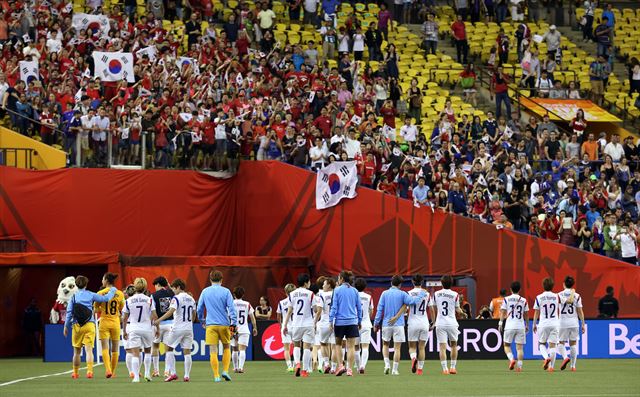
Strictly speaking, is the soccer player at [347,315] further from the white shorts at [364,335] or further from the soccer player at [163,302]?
the soccer player at [163,302]

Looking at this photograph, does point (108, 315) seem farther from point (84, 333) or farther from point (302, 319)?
point (302, 319)

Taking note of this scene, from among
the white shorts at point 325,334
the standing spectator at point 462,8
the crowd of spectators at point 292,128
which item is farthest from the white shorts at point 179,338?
the standing spectator at point 462,8

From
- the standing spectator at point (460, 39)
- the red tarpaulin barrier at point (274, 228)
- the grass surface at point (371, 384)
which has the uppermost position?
the standing spectator at point (460, 39)

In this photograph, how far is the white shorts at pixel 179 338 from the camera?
86.5ft

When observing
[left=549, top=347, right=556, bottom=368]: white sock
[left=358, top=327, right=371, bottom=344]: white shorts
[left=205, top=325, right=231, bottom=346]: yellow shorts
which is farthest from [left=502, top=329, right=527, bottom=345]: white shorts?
[left=205, top=325, right=231, bottom=346]: yellow shorts

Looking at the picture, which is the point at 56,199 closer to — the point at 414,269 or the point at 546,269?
the point at 414,269

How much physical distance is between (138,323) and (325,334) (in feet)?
12.9

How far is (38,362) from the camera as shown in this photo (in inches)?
1385

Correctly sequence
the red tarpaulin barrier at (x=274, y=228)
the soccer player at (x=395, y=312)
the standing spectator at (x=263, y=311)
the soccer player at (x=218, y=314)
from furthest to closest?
the red tarpaulin barrier at (x=274, y=228) → the standing spectator at (x=263, y=311) → the soccer player at (x=395, y=312) → the soccer player at (x=218, y=314)

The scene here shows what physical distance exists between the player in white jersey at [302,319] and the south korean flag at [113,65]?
41.8 feet

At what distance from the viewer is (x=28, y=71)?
38.0m

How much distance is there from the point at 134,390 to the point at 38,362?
12242 mm

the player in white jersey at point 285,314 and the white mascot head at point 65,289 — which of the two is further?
the white mascot head at point 65,289

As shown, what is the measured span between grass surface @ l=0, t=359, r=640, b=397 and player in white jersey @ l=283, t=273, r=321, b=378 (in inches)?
22.6
